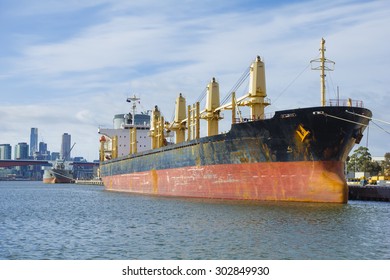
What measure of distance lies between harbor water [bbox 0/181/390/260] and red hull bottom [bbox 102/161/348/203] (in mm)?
720

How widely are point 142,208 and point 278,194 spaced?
6666 millimetres

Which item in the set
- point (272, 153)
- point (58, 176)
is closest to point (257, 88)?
point (272, 153)

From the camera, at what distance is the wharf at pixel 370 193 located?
1321 inches

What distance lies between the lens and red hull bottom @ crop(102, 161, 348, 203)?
76.2ft

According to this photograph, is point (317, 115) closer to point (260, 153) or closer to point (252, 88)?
point (260, 153)

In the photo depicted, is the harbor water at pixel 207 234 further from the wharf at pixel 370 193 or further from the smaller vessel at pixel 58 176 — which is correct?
the smaller vessel at pixel 58 176

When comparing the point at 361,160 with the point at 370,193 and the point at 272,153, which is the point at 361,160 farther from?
the point at 272,153

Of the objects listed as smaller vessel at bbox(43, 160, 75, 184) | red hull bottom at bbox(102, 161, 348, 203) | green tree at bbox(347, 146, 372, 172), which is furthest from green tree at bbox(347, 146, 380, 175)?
smaller vessel at bbox(43, 160, 75, 184)

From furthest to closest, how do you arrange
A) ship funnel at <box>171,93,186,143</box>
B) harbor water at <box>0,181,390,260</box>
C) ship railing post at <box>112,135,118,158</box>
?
ship railing post at <box>112,135,118,158</box>
ship funnel at <box>171,93,186,143</box>
harbor water at <box>0,181,390,260</box>

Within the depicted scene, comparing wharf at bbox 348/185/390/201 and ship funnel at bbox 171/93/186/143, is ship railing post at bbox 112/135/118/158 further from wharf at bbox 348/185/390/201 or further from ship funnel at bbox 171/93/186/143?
wharf at bbox 348/185/390/201

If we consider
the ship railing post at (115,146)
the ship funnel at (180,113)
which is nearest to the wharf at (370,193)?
the ship funnel at (180,113)

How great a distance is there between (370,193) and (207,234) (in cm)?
2200
